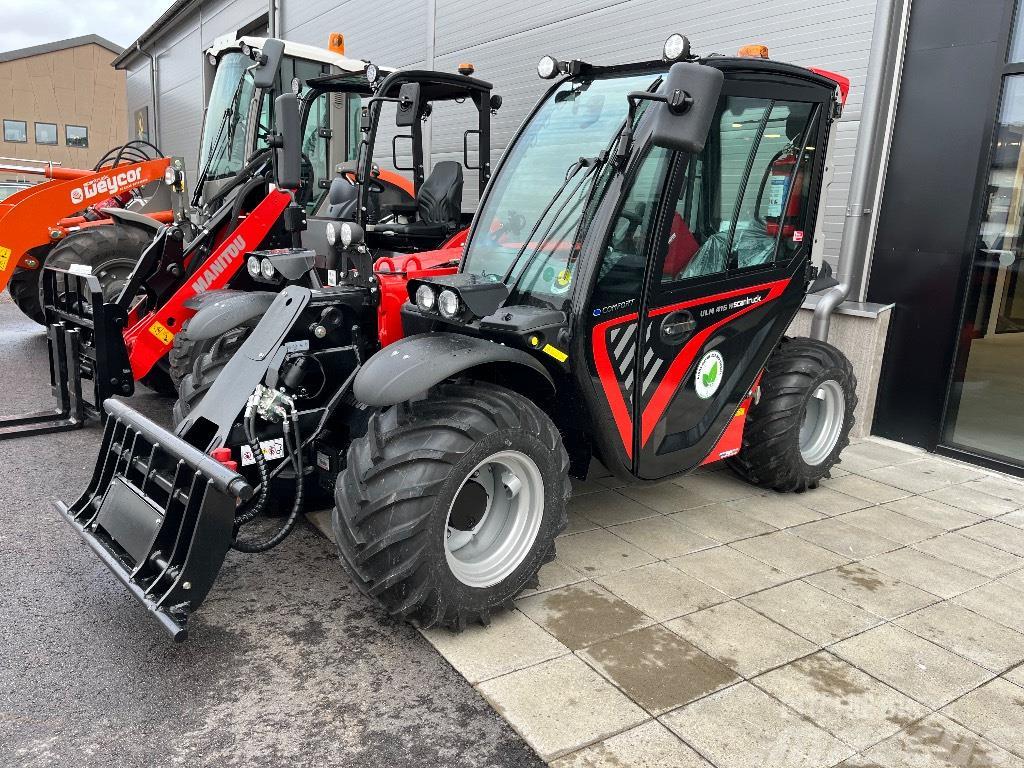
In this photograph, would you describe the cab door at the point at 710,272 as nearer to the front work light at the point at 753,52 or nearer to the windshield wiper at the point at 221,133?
the front work light at the point at 753,52

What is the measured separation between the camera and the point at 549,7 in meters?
8.43

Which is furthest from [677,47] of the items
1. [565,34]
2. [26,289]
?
[26,289]

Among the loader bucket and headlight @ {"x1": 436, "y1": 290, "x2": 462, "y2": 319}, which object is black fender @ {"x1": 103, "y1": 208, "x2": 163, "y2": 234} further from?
headlight @ {"x1": 436, "y1": 290, "x2": 462, "y2": 319}

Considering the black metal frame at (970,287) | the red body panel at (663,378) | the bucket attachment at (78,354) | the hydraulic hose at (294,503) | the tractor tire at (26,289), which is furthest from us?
the tractor tire at (26,289)

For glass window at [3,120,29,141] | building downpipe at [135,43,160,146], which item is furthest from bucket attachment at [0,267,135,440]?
glass window at [3,120,29,141]

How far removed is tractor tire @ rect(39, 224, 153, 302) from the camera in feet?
22.9

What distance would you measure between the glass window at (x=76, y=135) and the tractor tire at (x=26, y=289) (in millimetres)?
27001

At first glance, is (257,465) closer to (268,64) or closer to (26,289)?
(268,64)

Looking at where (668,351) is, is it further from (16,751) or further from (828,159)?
(16,751)

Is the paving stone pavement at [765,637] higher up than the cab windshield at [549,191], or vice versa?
the cab windshield at [549,191]

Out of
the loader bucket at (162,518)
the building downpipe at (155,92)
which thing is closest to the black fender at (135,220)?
the loader bucket at (162,518)

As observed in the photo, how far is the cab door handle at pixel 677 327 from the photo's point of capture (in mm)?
3549

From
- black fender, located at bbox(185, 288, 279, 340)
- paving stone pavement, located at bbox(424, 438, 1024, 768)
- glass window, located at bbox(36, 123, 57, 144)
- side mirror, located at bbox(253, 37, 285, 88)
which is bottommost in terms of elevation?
paving stone pavement, located at bbox(424, 438, 1024, 768)

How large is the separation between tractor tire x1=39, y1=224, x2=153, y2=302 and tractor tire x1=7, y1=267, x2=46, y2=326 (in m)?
1.34
